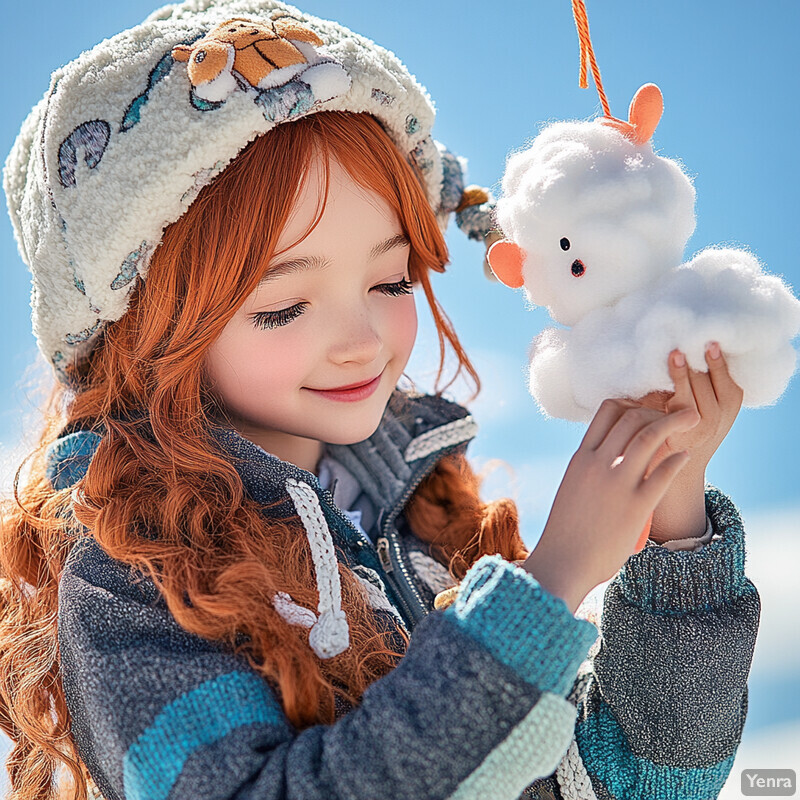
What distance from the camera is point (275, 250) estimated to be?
1273mm

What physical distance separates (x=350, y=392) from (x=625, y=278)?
0.52 m

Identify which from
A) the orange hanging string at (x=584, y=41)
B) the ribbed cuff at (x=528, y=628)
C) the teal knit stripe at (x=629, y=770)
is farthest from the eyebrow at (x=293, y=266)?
the teal knit stripe at (x=629, y=770)

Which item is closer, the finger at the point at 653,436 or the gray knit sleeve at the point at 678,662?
the finger at the point at 653,436

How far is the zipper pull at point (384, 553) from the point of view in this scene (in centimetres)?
151

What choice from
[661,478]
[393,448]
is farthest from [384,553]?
[661,478]

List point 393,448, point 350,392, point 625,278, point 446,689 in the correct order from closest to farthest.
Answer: point 446,689 → point 625,278 → point 350,392 → point 393,448

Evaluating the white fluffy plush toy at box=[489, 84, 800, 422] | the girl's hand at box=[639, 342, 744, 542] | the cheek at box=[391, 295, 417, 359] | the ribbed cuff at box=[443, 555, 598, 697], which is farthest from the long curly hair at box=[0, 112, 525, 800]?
the girl's hand at box=[639, 342, 744, 542]

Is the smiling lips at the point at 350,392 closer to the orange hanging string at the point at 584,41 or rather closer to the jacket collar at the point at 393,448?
the jacket collar at the point at 393,448

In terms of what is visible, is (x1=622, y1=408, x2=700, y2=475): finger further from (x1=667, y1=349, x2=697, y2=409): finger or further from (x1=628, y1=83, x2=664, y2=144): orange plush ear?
(x1=628, y1=83, x2=664, y2=144): orange plush ear

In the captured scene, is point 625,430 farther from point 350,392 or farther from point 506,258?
point 350,392

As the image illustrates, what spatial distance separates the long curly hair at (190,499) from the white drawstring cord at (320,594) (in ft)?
0.07

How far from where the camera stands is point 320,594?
1.20m

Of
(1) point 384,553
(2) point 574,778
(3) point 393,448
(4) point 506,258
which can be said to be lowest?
(2) point 574,778

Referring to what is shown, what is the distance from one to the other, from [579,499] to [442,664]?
0.25 metres
